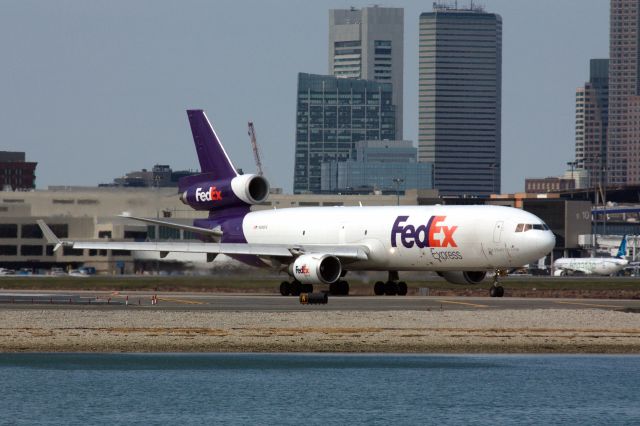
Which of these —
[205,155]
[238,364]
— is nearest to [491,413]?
[238,364]

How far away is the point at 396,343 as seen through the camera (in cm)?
5475

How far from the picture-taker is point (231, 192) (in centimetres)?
9206

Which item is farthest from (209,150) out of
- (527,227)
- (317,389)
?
(317,389)

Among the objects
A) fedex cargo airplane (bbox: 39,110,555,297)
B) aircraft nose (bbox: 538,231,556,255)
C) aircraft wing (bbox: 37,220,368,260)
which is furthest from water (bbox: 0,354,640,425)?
aircraft wing (bbox: 37,220,368,260)

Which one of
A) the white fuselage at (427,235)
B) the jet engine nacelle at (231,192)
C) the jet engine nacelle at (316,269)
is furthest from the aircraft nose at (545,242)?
the jet engine nacelle at (231,192)

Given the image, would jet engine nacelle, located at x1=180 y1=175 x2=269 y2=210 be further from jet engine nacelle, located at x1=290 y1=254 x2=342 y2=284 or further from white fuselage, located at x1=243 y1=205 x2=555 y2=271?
jet engine nacelle, located at x1=290 y1=254 x2=342 y2=284

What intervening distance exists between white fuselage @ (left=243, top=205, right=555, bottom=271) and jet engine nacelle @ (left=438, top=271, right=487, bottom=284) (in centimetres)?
208

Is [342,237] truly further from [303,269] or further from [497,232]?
[497,232]

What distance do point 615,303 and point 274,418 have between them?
38004 millimetres

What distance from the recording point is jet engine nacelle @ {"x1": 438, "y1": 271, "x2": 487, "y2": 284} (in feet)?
272

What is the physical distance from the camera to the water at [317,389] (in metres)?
41.2

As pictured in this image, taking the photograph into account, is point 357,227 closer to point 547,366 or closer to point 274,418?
point 547,366

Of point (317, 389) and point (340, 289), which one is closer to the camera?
point (317, 389)

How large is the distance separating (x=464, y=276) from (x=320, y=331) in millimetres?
27563
